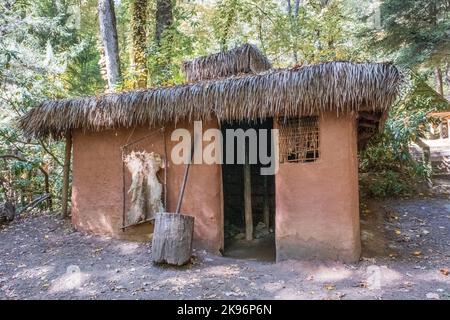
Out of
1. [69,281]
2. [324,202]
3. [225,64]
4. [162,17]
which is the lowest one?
→ [69,281]

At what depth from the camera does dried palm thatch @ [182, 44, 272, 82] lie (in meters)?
7.05

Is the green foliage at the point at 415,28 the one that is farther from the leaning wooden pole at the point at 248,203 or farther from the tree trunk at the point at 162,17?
the leaning wooden pole at the point at 248,203

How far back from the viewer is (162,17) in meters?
11.0

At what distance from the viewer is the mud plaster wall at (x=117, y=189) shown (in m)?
5.68

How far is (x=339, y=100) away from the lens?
4.74m

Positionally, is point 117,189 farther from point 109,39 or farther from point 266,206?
point 109,39

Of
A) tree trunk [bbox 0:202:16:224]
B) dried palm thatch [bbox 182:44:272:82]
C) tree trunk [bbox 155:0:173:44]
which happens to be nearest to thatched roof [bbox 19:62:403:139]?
dried palm thatch [bbox 182:44:272:82]

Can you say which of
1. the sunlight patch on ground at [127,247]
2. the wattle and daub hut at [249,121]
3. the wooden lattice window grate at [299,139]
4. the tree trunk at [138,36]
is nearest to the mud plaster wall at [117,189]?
the wattle and daub hut at [249,121]

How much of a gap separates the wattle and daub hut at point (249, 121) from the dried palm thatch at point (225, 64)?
41 mm

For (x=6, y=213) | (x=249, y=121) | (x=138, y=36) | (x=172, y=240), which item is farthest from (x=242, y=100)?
(x=138, y=36)

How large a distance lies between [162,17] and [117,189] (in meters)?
6.54

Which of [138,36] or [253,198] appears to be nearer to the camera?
[253,198]

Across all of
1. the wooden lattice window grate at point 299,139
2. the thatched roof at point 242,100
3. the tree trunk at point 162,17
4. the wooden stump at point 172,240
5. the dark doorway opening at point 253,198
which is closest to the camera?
the thatched roof at point 242,100
